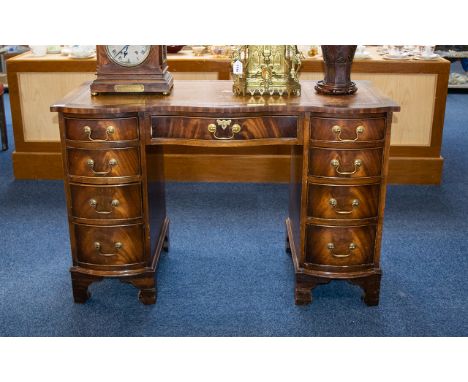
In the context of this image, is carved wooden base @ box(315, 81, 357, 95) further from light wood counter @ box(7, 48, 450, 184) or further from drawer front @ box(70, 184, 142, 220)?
light wood counter @ box(7, 48, 450, 184)

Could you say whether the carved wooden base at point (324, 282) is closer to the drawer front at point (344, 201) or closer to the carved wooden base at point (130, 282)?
the drawer front at point (344, 201)

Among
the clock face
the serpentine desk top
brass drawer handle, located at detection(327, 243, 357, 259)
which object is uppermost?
the clock face

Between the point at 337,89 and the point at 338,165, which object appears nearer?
the point at 338,165

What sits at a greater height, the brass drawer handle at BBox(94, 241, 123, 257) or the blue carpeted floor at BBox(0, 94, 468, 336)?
the brass drawer handle at BBox(94, 241, 123, 257)

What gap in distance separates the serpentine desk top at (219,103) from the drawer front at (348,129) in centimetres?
5

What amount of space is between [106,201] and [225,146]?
21.9 inches

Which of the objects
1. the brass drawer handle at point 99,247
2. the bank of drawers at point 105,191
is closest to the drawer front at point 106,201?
the bank of drawers at point 105,191

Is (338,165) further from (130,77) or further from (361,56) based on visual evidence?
(361,56)

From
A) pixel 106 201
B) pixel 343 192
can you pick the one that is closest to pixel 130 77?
pixel 106 201

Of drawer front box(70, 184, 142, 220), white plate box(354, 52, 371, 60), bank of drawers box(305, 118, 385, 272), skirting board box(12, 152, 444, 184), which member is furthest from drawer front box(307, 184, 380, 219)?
white plate box(354, 52, 371, 60)

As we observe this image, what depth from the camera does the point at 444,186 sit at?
4.22 meters

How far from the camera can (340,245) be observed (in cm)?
248

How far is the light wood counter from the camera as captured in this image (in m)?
4.07
